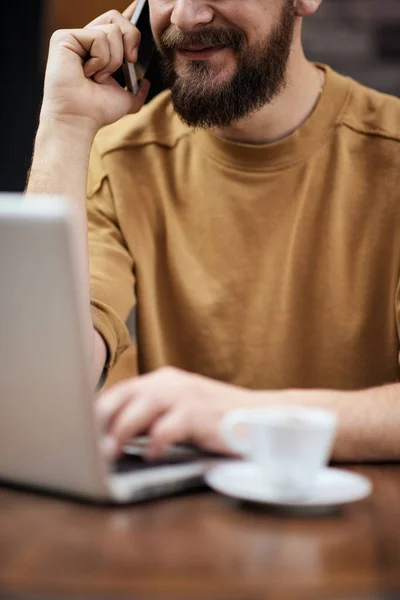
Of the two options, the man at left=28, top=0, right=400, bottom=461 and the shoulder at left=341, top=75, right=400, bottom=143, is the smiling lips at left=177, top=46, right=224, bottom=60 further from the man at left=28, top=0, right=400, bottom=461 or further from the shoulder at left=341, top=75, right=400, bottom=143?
the shoulder at left=341, top=75, right=400, bottom=143

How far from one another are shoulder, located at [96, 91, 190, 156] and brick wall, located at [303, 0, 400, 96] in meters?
1.43

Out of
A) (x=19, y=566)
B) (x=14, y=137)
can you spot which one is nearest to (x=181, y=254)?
(x=19, y=566)

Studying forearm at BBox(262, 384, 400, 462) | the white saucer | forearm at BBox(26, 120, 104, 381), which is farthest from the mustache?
the white saucer

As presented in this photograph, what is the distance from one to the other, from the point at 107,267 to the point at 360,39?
5.99ft

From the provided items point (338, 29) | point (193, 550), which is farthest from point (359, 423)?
point (338, 29)

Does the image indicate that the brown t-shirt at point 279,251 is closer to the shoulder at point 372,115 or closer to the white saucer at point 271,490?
the shoulder at point 372,115

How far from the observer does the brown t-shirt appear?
1.49 metres

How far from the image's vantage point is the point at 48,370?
2.36 ft

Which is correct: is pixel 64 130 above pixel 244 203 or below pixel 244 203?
above

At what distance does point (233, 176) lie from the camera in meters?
1.53

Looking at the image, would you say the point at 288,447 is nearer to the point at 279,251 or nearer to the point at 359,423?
the point at 359,423

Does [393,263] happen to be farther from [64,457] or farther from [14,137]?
[14,137]

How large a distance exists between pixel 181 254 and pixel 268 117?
0.29 metres

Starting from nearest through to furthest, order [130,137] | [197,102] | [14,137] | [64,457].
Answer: [64,457]
[197,102]
[130,137]
[14,137]
